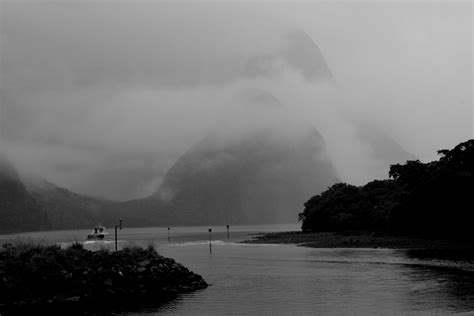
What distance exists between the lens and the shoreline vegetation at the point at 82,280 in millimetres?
41987

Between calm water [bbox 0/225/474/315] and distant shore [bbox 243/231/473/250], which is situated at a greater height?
distant shore [bbox 243/231/473/250]

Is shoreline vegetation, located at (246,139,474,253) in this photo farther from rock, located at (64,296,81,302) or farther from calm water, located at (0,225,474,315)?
rock, located at (64,296,81,302)

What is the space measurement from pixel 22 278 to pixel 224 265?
30.7 metres

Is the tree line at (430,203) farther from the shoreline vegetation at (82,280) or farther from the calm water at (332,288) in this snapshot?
the shoreline vegetation at (82,280)

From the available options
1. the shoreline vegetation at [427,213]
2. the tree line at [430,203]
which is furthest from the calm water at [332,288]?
the tree line at [430,203]

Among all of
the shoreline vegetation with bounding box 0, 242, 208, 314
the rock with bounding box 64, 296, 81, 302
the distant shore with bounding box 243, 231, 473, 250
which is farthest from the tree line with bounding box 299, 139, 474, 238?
the rock with bounding box 64, 296, 81, 302

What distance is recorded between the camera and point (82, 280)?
45156 mm

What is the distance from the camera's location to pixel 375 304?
38.5m

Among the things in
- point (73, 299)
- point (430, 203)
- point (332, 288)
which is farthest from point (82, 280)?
point (430, 203)

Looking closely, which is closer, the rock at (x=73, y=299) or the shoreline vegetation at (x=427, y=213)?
the rock at (x=73, y=299)

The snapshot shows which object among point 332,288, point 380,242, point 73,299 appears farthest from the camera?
point 380,242

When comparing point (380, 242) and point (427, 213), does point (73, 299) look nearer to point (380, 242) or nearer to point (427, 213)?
point (380, 242)

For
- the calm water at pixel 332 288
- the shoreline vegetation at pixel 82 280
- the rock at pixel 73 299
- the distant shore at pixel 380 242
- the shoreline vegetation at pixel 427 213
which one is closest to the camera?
the calm water at pixel 332 288

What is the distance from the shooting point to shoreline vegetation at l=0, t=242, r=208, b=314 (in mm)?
41987
